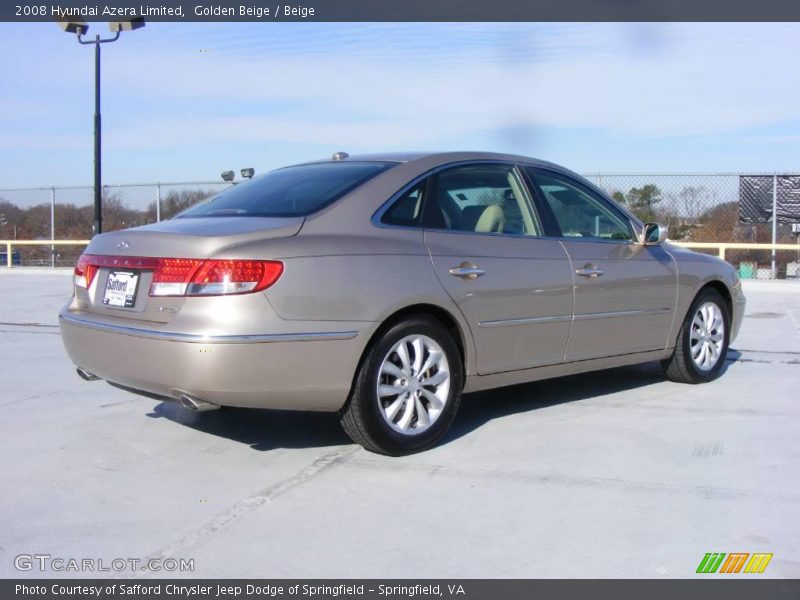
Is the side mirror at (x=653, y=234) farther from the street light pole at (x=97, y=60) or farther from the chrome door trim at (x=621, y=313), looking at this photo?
the street light pole at (x=97, y=60)

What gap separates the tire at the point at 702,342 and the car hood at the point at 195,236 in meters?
3.23

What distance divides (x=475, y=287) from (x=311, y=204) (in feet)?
3.12

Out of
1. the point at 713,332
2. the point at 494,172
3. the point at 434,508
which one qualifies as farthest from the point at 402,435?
the point at 713,332

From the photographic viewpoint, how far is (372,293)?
13.2ft

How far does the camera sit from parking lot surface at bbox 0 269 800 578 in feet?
9.99

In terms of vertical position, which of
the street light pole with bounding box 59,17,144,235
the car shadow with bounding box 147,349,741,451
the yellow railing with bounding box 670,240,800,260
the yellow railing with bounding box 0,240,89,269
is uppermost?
the street light pole with bounding box 59,17,144,235

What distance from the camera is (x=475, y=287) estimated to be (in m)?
4.51

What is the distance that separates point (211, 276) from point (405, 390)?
112 centimetres

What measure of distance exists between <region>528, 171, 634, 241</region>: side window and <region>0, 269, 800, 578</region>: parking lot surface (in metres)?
1.09

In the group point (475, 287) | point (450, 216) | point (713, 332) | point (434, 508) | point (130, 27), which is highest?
point (130, 27)

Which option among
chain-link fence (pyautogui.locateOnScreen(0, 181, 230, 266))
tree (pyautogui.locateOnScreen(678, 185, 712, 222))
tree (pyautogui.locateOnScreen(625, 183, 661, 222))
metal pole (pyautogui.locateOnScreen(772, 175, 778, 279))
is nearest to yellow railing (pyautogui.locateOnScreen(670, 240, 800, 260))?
Answer: metal pole (pyautogui.locateOnScreen(772, 175, 778, 279))

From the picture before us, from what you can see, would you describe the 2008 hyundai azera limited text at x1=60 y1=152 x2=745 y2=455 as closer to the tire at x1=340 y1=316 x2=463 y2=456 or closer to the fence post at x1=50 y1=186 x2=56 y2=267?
the tire at x1=340 y1=316 x2=463 y2=456

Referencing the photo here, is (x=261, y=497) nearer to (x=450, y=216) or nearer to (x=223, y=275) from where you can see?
(x=223, y=275)
